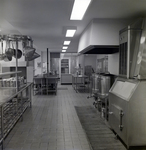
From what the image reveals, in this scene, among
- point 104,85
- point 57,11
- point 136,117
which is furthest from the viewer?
point 104,85

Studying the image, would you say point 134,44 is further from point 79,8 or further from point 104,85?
point 104,85

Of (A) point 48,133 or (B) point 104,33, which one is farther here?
(B) point 104,33

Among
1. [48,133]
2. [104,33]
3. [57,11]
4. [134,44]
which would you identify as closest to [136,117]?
[134,44]

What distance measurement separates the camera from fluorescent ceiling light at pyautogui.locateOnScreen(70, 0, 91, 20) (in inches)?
102

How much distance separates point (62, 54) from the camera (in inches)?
505

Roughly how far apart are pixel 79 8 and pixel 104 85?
7.03 feet

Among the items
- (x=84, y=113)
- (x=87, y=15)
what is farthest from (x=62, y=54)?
(x=87, y=15)

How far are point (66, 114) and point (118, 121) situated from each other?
2.04 metres

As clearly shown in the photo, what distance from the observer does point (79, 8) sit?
114 inches

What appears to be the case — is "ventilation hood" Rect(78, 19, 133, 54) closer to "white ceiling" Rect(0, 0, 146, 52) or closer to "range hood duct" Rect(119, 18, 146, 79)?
"white ceiling" Rect(0, 0, 146, 52)

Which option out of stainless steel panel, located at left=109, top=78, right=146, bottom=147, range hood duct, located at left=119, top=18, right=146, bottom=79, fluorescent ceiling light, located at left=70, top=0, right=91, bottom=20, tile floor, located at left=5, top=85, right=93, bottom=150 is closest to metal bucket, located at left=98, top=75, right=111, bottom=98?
tile floor, located at left=5, top=85, right=93, bottom=150

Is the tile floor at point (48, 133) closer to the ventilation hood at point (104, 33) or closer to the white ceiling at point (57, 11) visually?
the ventilation hood at point (104, 33)

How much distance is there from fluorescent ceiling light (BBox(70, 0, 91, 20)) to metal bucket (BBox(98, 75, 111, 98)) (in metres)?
1.64

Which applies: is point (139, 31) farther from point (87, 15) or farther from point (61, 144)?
point (61, 144)
